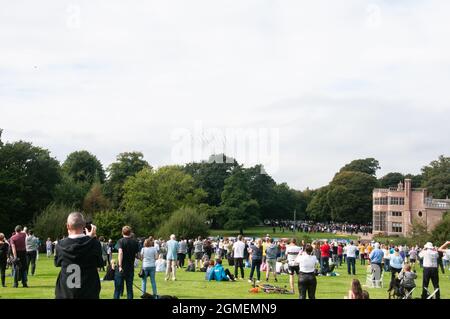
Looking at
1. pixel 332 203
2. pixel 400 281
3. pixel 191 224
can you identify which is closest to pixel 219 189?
pixel 332 203

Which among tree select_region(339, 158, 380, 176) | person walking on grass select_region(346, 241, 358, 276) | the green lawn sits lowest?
the green lawn

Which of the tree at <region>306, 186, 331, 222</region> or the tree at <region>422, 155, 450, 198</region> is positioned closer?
the tree at <region>422, 155, 450, 198</region>

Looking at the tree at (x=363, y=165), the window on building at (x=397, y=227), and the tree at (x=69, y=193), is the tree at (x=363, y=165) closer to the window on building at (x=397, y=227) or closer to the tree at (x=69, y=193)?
the window on building at (x=397, y=227)

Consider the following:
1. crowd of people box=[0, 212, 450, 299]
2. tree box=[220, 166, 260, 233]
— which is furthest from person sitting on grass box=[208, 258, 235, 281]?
tree box=[220, 166, 260, 233]

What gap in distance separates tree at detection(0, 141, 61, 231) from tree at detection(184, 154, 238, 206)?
40436 millimetres

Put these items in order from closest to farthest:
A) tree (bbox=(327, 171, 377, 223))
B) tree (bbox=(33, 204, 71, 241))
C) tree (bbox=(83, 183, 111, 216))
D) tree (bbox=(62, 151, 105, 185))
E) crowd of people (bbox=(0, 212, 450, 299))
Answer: crowd of people (bbox=(0, 212, 450, 299)), tree (bbox=(33, 204, 71, 241)), tree (bbox=(83, 183, 111, 216)), tree (bbox=(62, 151, 105, 185)), tree (bbox=(327, 171, 377, 223))

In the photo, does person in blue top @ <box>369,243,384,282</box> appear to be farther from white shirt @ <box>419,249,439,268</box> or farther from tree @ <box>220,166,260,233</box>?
tree @ <box>220,166,260,233</box>

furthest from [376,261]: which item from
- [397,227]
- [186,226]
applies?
[397,227]

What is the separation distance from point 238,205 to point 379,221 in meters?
31.0

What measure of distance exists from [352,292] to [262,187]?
121 m

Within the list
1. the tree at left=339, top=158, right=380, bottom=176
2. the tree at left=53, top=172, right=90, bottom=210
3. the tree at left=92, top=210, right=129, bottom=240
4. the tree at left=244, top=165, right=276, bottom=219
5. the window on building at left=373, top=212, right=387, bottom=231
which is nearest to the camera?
the tree at left=92, top=210, right=129, bottom=240

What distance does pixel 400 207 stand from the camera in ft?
394

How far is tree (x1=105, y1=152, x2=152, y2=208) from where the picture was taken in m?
108
